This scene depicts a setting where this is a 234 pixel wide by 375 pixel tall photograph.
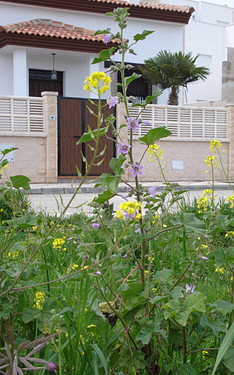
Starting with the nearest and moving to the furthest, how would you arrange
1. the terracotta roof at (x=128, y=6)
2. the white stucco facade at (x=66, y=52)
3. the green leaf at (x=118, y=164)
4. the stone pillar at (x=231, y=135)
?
the green leaf at (x=118, y=164)
the white stucco facade at (x=66, y=52)
the stone pillar at (x=231, y=135)
the terracotta roof at (x=128, y=6)

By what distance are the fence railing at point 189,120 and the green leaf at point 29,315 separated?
1838cm

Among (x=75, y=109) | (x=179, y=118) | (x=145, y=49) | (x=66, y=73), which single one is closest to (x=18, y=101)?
(x=75, y=109)

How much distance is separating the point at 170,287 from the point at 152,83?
22394 mm

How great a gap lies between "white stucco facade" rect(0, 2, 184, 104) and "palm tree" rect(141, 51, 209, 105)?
103 centimetres

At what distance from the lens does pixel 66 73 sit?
2241 centimetres

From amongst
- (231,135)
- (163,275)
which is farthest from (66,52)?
(163,275)

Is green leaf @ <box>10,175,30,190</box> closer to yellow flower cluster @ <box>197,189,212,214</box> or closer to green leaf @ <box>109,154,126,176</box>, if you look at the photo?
green leaf @ <box>109,154,126,176</box>

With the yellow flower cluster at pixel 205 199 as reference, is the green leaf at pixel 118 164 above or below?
above

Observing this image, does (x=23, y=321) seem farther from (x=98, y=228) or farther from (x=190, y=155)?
(x=190, y=155)

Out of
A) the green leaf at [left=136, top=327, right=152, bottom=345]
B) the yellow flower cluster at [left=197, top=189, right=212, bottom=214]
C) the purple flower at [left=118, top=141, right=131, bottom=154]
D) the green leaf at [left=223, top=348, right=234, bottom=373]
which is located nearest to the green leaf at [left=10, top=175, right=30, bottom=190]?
the purple flower at [left=118, top=141, right=131, bottom=154]

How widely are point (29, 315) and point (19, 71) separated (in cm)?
1937

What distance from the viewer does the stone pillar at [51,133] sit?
18688 millimetres

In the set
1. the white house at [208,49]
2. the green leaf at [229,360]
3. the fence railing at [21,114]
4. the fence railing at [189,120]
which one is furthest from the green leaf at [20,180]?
the white house at [208,49]

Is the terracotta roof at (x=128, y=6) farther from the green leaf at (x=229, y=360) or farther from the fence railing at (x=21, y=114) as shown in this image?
the green leaf at (x=229, y=360)
